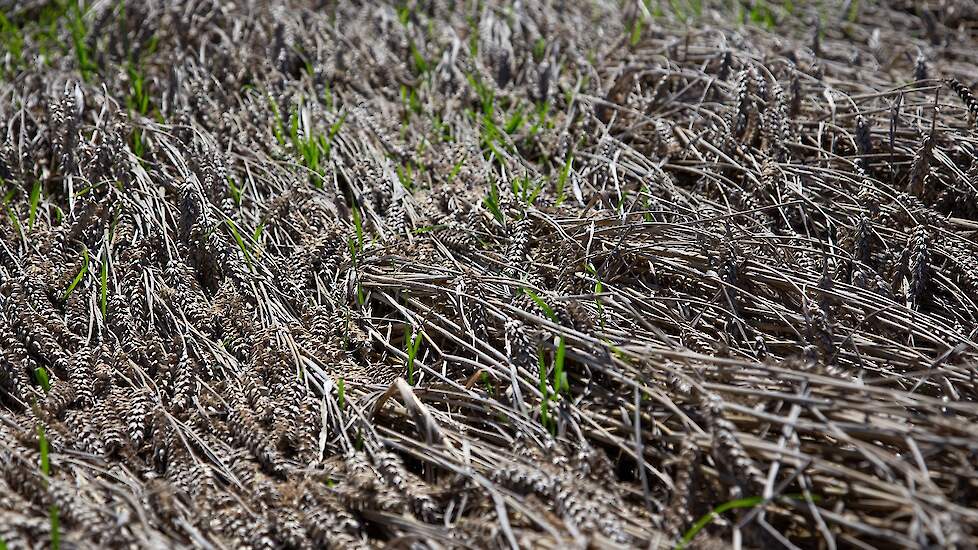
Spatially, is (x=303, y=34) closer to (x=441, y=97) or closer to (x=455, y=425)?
(x=441, y=97)

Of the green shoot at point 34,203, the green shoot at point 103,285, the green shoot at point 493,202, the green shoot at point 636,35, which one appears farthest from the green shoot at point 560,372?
the green shoot at point 636,35

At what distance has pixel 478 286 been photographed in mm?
2023

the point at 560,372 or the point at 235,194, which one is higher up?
the point at 235,194

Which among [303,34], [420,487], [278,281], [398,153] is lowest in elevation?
[420,487]

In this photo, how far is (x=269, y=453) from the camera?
5.56 feet

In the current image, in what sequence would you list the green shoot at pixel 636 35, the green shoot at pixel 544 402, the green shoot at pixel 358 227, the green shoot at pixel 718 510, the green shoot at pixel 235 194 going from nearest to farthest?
the green shoot at pixel 718 510
the green shoot at pixel 544 402
the green shoot at pixel 358 227
the green shoot at pixel 235 194
the green shoot at pixel 636 35

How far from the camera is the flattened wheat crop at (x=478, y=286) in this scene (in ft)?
4.96

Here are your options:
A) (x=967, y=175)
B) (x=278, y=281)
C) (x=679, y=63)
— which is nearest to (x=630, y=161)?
(x=679, y=63)

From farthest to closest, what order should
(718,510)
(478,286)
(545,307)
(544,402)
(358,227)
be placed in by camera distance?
(358,227) < (478,286) < (545,307) < (544,402) < (718,510)

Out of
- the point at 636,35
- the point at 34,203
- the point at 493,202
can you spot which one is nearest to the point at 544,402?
the point at 493,202

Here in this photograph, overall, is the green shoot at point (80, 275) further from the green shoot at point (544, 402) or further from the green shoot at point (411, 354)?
the green shoot at point (544, 402)

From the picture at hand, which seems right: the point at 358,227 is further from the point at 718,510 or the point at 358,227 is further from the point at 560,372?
the point at 718,510

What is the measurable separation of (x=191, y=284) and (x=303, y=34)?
4.87ft

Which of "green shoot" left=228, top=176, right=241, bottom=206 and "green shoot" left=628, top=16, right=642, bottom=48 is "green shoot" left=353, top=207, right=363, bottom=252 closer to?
"green shoot" left=228, top=176, right=241, bottom=206
